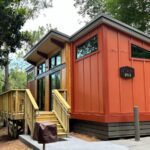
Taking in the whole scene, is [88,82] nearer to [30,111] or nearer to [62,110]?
[62,110]

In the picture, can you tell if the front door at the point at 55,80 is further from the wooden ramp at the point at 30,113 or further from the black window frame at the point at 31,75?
the black window frame at the point at 31,75

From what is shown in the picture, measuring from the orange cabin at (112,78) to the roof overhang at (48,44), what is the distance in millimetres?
1465

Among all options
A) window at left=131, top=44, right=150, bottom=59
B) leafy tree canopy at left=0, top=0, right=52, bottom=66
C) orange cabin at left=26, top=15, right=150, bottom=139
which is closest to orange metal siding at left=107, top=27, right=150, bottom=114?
orange cabin at left=26, top=15, right=150, bottom=139

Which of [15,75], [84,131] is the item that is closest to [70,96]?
[84,131]

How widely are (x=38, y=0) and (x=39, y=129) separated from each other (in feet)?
86.0

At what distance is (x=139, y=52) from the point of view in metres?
11.4

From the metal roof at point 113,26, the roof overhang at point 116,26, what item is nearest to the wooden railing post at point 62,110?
the metal roof at point 113,26

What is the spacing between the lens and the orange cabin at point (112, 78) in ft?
34.2

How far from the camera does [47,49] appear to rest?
16.2 metres

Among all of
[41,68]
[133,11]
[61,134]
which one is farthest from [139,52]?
[133,11]

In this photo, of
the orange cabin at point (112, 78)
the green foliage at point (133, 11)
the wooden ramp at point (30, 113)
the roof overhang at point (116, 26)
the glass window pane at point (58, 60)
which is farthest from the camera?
the green foliage at point (133, 11)

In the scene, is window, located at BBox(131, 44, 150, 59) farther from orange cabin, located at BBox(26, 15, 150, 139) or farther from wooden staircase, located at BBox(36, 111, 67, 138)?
wooden staircase, located at BBox(36, 111, 67, 138)

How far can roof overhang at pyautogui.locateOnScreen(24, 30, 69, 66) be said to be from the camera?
1326 cm

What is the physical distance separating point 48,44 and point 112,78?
566cm
